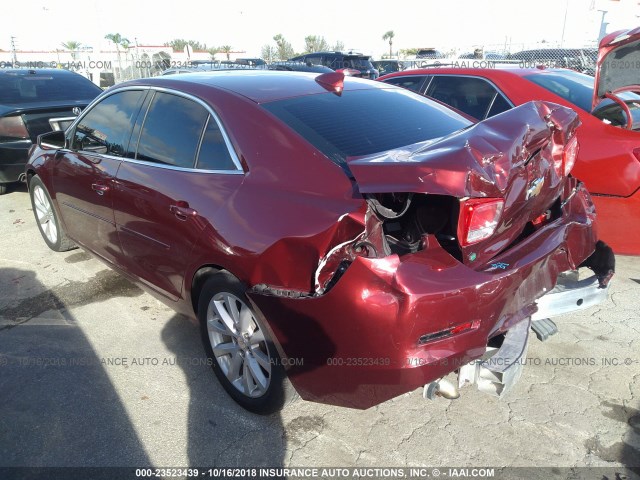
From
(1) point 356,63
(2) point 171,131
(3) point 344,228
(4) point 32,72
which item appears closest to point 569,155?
(3) point 344,228

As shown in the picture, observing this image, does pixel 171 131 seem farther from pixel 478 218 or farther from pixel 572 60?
pixel 572 60

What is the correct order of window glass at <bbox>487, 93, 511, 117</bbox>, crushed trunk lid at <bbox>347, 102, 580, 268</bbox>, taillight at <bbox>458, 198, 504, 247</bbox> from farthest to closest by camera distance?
window glass at <bbox>487, 93, 511, 117</bbox> → taillight at <bbox>458, 198, 504, 247</bbox> → crushed trunk lid at <bbox>347, 102, 580, 268</bbox>

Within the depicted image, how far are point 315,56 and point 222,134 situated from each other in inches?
771

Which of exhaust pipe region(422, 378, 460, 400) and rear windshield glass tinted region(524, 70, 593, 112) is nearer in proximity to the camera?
exhaust pipe region(422, 378, 460, 400)

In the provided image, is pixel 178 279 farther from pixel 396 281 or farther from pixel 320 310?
pixel 396 281

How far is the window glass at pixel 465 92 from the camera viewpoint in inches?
197

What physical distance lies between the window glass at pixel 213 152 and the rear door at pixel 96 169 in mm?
898

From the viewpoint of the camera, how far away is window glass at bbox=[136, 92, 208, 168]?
298 centimetres

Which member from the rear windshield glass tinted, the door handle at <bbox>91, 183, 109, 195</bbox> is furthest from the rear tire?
the rear windshield glass tinted

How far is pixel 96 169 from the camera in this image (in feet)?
12.2

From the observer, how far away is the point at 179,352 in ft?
11.2

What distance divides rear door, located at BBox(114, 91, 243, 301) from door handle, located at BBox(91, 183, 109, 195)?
21 centimetres

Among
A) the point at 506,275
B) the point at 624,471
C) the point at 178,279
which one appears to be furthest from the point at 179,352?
the point at 624,471

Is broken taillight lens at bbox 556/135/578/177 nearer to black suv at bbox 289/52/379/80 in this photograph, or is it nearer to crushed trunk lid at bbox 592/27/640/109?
crushed trunk lid at bbox 592/27/640/109
